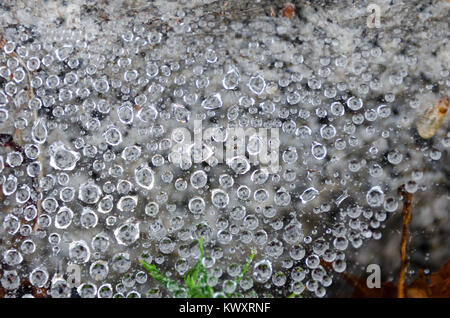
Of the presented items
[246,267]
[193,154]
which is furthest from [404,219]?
[193,154]

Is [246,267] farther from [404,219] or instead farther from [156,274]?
[404,219]

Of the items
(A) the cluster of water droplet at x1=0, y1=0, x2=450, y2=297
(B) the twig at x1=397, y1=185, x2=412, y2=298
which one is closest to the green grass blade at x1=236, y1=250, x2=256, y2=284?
(A) the cluster of water droplet at x1=0, y1=0, x2=450, y2=297

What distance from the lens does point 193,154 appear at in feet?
4.32

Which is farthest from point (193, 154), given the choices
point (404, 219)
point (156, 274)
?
point (404, 219)

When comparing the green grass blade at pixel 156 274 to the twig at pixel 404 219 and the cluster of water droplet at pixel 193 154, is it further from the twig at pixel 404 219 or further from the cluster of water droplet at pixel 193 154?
the twig at pixel 404 219

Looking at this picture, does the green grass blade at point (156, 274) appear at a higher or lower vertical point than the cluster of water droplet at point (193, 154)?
lower

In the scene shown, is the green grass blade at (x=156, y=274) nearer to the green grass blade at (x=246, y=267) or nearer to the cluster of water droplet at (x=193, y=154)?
the cluster of water droplet at (x=193, y=154)

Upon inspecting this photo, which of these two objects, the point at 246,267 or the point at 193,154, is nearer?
the point at 246,267

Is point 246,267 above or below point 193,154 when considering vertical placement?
below

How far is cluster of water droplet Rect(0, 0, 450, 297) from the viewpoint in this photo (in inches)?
50.2

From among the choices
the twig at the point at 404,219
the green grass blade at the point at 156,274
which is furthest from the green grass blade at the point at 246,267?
the twig at the point at 404,219

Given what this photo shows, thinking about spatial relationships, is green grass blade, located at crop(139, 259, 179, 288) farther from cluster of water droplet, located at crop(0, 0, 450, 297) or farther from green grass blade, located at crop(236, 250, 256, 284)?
green grass blade, located at crop(236, 250, 256, 284)

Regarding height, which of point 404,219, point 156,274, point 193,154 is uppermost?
point 193,154

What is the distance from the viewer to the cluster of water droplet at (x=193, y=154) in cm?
128
